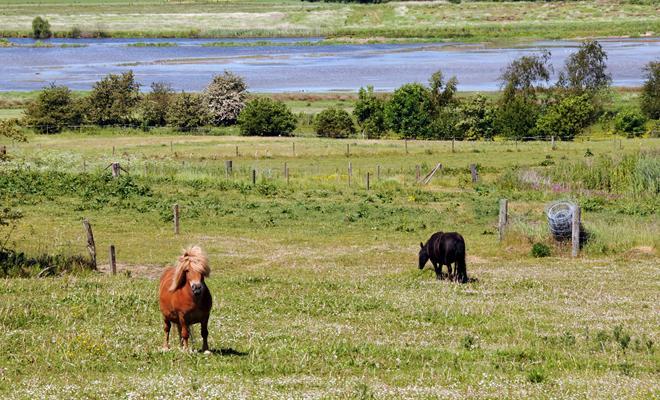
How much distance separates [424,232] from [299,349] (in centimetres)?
2533

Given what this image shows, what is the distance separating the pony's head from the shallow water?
373ft

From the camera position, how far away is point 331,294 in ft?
75.1

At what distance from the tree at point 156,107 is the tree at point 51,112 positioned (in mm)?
7086

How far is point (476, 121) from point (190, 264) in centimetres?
7471

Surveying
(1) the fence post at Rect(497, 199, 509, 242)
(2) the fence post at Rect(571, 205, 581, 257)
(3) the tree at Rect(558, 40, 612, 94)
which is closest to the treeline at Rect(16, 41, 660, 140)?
(3) the tree at Rect(558, 40, 612, 94)

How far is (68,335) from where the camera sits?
16.6 metres

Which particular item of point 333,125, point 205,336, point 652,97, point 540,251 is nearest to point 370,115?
point 333,125

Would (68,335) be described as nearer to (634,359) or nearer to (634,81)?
(634,359)

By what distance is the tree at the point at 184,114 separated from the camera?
95.0 metres

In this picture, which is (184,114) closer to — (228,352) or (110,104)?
(110,104)

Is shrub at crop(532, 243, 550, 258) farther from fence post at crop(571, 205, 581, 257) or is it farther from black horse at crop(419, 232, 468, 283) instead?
black horse at crop(419, 232, 468, 283)

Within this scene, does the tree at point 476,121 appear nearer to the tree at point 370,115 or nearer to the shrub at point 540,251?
the tree at point 370,115

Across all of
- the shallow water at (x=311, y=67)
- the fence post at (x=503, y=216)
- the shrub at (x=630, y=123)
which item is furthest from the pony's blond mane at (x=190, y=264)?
the shallow water at (x=311, y=67)

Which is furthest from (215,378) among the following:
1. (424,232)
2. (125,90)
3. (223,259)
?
(125,90)
